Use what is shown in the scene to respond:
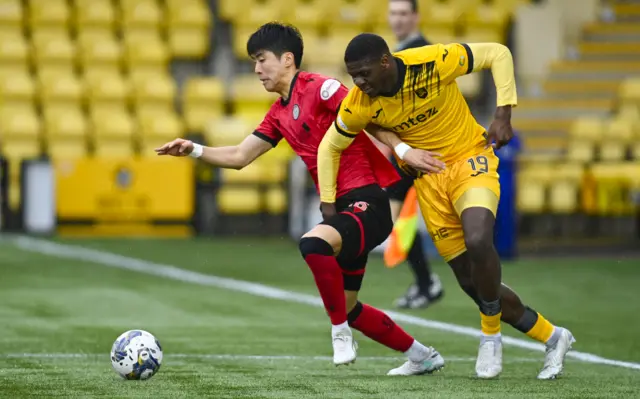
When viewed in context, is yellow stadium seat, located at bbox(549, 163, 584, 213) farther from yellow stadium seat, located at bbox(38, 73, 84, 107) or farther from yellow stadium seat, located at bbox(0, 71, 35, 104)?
yellow stadium seat, located at bbox(0, 71, 35, 104)

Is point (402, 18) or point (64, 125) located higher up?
point (402, 18)

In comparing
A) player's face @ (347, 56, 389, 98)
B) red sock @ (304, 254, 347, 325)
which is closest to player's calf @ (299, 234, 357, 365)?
red sock @ (304, 254, 347, 325)

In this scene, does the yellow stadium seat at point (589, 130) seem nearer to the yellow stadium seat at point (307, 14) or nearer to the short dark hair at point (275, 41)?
the yellow stadium seat at point (307, 14)

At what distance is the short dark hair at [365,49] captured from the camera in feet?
20.2

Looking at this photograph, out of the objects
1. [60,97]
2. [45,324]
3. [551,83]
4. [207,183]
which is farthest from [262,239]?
[45,324]

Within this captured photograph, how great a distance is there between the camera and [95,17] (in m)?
20.6

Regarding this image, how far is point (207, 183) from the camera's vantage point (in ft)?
60.4

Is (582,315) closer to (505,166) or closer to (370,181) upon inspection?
(370,181)

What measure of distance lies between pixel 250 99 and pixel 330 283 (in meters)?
13.9

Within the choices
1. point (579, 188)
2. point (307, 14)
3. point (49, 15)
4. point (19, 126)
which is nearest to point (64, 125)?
point (19, 126)

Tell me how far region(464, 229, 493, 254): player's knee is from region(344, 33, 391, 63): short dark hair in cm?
95

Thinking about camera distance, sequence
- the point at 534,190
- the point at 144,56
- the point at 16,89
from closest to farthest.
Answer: the point at 534,190, the point at 16,89, the point at 144,56

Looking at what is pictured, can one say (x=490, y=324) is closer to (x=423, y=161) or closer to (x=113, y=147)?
(x=423, y=161)

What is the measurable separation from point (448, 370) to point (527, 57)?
48.2 feet
